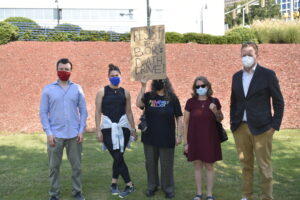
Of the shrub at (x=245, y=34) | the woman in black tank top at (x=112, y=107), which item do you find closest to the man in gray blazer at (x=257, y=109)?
the woman in black tank top at (x=112, y=107)

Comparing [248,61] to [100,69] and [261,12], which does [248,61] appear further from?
[261,12]

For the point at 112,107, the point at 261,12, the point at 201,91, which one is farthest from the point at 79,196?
the point at 261,12

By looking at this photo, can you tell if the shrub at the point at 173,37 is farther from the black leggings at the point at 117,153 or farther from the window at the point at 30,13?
the black leggings at the point at 117,153

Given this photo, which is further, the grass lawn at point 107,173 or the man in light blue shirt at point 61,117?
the grass lawn at point 107,173

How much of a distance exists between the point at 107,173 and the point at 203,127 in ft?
8.52

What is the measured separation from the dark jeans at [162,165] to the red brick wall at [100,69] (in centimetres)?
679

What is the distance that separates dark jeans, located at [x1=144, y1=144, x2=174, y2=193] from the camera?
603 cm

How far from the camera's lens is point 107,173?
7.59m

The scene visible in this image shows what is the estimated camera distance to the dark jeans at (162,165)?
6.03m

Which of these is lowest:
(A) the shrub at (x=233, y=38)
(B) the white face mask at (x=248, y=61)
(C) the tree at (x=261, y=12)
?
(B) the white face mask at (x=248, y=61)

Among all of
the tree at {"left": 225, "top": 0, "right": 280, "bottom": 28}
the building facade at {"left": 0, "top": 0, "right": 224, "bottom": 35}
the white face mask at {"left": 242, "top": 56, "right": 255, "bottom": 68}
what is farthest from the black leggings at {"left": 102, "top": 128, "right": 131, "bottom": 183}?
the tree at {"left": 225, "top": 0, "right": 280, "bottom": 28}

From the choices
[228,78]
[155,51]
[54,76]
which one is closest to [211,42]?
[228,78]

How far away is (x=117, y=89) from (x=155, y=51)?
2.68 feet

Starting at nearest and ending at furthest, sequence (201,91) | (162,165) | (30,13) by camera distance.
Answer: (201,91), (162,165), (30,13)
